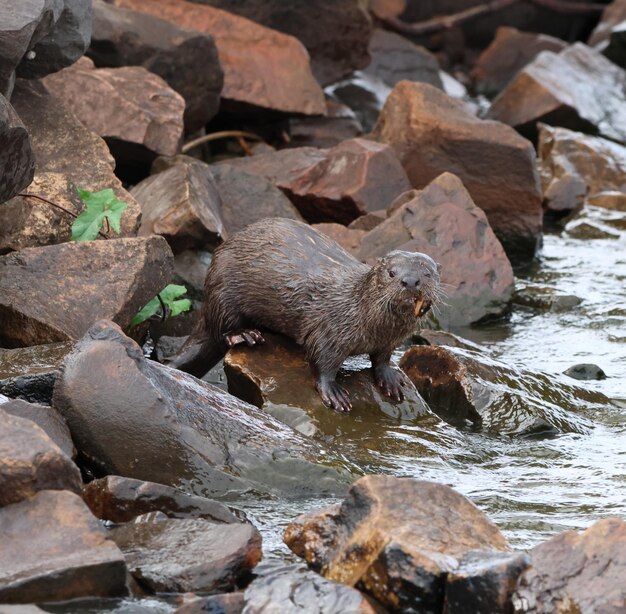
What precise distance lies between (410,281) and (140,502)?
169cm

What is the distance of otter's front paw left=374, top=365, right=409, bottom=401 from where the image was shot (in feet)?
18.2

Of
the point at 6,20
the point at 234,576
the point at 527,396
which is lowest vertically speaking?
the point at 527,396

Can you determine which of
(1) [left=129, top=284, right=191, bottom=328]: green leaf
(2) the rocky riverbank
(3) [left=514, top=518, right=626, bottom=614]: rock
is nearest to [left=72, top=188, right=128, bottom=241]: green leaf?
(2) the rocky riverbank

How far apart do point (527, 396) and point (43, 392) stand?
7.40 ft

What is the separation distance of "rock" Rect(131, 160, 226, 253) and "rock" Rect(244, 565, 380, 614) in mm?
3603

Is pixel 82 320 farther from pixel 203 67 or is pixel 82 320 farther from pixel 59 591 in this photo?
pixel 203 67

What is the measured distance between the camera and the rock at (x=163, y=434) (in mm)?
4359

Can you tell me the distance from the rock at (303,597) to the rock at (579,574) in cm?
46

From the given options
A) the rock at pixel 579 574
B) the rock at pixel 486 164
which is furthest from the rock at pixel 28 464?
the rock at pixel 486 164

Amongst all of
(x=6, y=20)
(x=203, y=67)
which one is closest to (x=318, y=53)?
(x=203, y=67)

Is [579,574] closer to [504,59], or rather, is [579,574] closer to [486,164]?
[486,164]

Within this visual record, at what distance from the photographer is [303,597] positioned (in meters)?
3.55

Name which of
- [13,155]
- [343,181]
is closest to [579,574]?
[13,155]

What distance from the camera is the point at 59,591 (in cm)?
350
